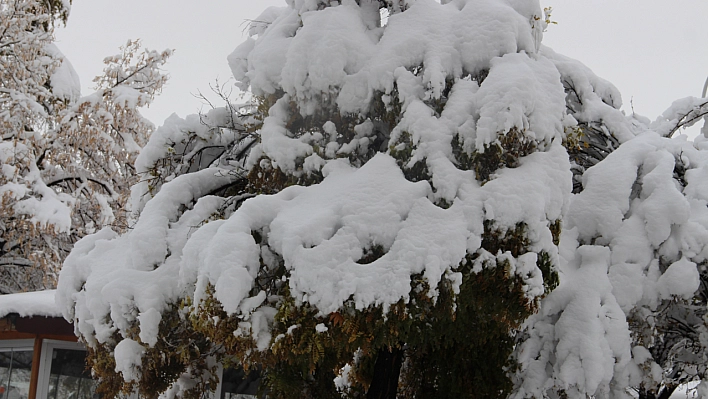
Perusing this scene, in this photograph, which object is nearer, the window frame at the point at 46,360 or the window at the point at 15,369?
the window frame at the point at 46,360

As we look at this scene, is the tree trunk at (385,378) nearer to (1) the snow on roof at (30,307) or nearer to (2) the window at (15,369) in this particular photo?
(1) the snow on roof at (30,307)

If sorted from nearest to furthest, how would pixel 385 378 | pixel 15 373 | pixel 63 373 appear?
pixel 385 378, pixel 63 373, pixel 15 373

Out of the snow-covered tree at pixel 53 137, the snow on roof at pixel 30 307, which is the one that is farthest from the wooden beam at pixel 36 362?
the snow-covered tree at pixel 53 137

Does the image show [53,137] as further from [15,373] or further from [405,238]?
[405,238]

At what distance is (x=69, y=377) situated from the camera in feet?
27.2

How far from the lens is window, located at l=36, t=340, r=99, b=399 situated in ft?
26.7

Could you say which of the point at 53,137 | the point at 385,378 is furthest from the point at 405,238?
the point at 53,137

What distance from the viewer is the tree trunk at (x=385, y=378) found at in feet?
19.0

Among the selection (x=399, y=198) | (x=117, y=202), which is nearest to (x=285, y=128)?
(x=399, y=198)

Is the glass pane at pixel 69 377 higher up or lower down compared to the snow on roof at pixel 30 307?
lower down

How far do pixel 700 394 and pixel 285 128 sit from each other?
13.2 feet

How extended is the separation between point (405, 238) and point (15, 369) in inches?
264

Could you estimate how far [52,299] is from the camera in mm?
7020

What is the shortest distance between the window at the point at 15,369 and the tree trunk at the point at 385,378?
501 cm
